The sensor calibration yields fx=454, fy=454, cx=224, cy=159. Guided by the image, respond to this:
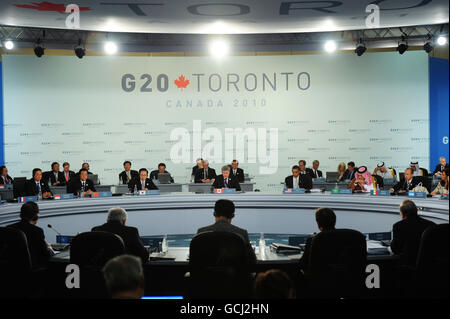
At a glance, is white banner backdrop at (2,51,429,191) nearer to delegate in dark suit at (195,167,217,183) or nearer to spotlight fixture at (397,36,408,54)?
spotlight fixture at (397,36,408,54)

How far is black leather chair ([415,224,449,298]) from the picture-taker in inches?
103

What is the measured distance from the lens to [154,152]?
10.5m

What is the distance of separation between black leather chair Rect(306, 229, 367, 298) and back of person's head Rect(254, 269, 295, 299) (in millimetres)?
1257

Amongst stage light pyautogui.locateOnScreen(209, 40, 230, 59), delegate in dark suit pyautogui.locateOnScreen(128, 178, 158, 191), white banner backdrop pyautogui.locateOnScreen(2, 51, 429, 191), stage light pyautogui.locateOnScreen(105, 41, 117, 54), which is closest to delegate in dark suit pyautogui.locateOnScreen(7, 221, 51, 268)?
delegate in dark suit pyautogui.locateOnScreen(128, 178, 158, 191)

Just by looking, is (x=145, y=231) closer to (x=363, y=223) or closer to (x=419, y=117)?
(x=363, y=223)

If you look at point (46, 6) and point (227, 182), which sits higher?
point (46, 6)

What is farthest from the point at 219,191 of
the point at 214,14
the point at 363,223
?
the point at 214,14

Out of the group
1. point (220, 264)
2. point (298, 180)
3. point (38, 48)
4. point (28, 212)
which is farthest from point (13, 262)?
point (38, 48)

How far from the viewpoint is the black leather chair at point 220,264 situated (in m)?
2.53

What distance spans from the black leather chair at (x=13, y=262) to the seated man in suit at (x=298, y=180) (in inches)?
202

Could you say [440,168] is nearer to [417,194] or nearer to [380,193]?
[380,193]

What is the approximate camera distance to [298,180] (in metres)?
7.62

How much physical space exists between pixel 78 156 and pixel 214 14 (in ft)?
15.9

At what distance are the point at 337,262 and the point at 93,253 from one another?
1.50 m
